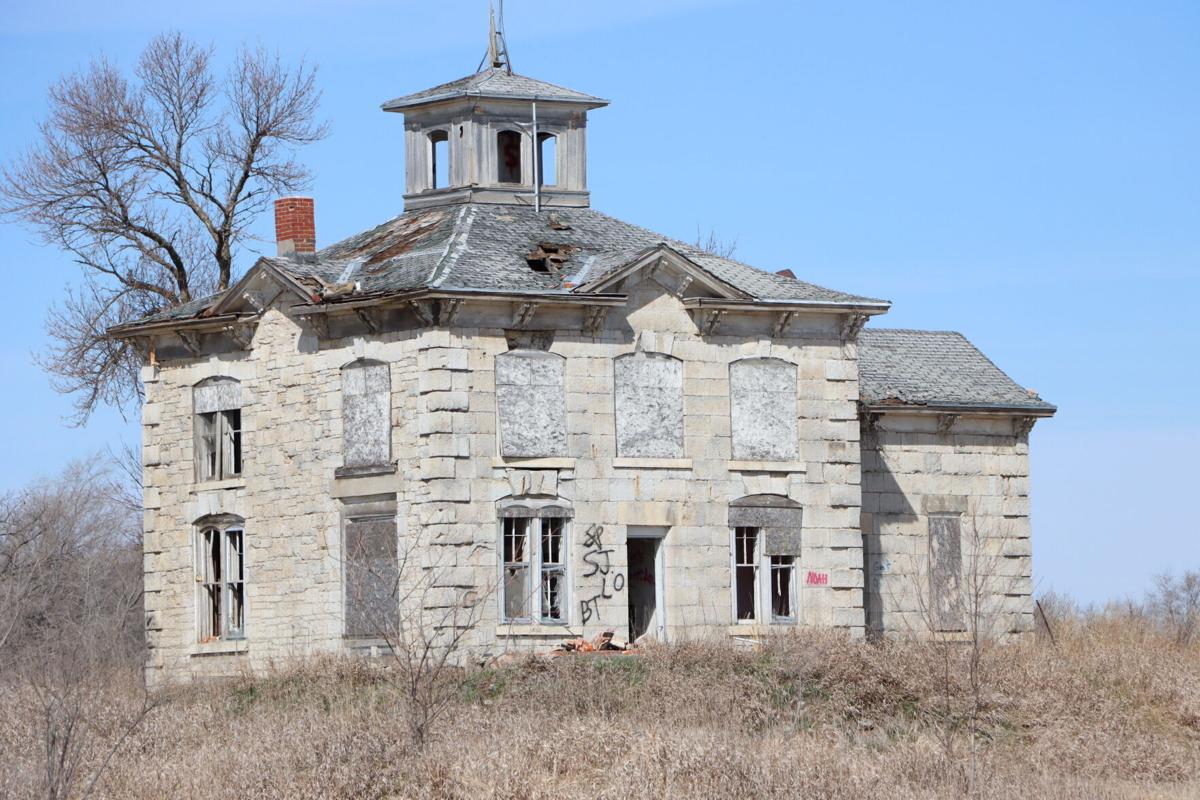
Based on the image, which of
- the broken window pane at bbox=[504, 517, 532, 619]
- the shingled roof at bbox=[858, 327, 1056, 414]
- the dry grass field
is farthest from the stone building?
the dry grass field

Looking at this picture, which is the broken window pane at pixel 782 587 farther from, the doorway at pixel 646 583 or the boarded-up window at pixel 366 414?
the boarded-up window at pixel 366 414

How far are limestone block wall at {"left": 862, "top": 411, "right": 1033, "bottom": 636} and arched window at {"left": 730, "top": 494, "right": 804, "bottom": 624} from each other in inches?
137

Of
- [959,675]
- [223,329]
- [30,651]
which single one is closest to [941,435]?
[959,675]

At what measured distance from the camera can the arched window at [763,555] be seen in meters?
32.2

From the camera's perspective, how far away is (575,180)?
35.9 metres

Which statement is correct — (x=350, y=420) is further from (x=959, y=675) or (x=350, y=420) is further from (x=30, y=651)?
(x=959, y=675)

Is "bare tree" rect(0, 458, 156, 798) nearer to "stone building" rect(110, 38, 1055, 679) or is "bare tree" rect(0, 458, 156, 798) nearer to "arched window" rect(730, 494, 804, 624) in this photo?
"stone building" rect(110, 38, 1055, 679)

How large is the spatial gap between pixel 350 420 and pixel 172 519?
4.75m

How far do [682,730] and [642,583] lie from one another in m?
8.62

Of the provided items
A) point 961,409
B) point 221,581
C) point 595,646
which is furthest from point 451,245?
point 961,409

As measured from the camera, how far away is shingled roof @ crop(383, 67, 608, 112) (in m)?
35.3

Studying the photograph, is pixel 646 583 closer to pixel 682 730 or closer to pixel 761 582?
pixel 761 582

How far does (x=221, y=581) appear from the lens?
111 feet

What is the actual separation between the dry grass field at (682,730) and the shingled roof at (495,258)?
5.99 metres
